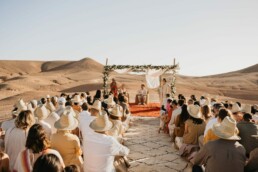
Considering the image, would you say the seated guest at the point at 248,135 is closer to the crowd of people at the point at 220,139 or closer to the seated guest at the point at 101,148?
the crowd of people at the point at 220,139

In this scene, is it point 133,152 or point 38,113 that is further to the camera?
point 133,152

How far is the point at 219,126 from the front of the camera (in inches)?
163

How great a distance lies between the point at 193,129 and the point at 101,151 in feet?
9.88

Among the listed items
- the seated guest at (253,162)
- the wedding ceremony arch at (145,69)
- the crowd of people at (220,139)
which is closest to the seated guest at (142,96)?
the wedding ceremony arch at (145,69)

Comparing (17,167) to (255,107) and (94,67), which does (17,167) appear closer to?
(255,107)

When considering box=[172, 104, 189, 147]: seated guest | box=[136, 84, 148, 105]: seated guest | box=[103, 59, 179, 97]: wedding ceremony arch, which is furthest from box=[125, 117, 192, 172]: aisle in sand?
box=[103, 59, 179, 97]: wedding ceremony arch

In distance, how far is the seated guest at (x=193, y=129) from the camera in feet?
21.1

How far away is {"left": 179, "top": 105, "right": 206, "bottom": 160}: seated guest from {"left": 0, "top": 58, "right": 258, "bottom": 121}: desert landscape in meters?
11.4

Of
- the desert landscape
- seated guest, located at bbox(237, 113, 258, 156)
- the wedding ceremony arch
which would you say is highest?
the wedding ceremony arch

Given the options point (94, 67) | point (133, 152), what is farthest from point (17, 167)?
point (94, 67)

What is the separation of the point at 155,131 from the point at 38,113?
20.5ft

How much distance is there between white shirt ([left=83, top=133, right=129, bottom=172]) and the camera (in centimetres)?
425

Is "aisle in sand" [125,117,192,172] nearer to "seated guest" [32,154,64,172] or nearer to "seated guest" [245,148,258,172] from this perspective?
"seated guest" [245,148,258,172]

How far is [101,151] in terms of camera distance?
428 cm
